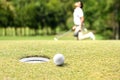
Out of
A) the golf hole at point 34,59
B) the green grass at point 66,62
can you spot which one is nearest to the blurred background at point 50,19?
the green grass at point 66,62

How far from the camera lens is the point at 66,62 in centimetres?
1039

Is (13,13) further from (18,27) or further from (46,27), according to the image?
(46,27)

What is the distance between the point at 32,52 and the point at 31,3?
1834 inches

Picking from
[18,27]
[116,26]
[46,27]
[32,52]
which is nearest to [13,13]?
[18,27]

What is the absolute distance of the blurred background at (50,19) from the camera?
5312cm

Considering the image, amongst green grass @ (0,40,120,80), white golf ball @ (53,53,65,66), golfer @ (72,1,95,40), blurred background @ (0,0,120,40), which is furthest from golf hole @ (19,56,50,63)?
blurred background @ (0,0,120,40)

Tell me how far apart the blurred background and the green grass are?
1573 inches

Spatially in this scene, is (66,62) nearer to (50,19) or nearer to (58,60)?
(58,60)

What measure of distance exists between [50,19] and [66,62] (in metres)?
45.5

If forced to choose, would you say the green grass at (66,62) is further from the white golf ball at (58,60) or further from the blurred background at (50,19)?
the blurred background at (50,19)

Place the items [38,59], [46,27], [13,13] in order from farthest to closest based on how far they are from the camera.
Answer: [46,27], [13,13], [38,59]

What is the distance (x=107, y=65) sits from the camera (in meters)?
10.2

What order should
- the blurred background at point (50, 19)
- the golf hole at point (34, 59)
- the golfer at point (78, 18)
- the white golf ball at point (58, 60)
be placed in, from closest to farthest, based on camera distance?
the white golf ball at point (58, 60)
the golf hole at point (34, 59)
the golfer at point (78, 18)
the blurred background at point (50, 19)

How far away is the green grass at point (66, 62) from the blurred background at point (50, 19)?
3995 centimetres
